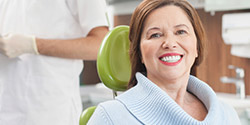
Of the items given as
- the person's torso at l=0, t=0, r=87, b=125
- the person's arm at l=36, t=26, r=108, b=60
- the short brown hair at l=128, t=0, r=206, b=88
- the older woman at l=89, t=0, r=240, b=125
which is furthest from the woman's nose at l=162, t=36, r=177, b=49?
the person's torso at l=0, t=0, r=87, b=125

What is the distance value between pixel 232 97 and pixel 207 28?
0.68 metres

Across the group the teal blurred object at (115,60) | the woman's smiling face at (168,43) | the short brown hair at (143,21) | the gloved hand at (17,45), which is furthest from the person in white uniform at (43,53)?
the woman's smiling face at (168,43)

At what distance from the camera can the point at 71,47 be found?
1632 millimetres

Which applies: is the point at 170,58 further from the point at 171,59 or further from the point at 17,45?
the point at 17,45

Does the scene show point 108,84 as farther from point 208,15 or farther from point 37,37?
point 208,15

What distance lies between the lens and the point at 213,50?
3279 millimetres

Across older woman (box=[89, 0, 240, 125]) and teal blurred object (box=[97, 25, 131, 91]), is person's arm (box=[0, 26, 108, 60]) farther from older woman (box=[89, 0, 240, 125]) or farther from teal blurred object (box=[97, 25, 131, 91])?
older woman (box=[89, 0, 240, 125])

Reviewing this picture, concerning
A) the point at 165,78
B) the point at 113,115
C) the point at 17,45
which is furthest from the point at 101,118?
the point at 17,45

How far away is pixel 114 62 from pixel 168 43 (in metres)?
0.33

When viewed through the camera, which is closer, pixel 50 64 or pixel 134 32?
pixel 134 32

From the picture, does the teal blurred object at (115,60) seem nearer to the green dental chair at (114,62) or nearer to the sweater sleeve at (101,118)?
the green dental chair at (114,62)

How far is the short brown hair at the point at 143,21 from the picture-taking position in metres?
1.21

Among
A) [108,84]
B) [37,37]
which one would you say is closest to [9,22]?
[37,37]

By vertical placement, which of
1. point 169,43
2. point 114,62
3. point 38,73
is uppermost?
point 169,43
